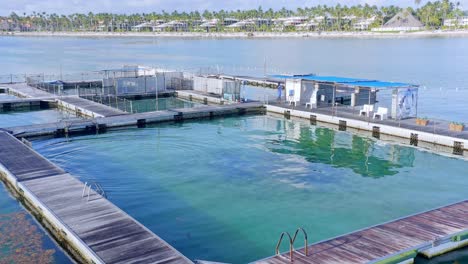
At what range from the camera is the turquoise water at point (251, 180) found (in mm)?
17719

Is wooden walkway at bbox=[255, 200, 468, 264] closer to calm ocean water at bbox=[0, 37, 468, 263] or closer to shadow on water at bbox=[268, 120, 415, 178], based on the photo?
calm ocean water at bbox=[0, 37, 468, 263]

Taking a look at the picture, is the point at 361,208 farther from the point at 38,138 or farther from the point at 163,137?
the point at 38,138

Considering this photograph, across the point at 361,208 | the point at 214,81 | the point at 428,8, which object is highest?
the point at 428,8

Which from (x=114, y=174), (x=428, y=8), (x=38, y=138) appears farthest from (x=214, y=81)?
(x=428, y=8)

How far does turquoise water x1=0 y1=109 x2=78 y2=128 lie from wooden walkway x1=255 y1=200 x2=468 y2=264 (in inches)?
1133

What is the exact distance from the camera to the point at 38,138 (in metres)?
30.5

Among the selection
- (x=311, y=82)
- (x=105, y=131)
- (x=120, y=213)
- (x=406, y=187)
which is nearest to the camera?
(x=120, y=213)

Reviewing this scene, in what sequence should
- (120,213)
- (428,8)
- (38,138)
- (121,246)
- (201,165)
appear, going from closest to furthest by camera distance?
1. (121,246)
2. (120,213)
3. (201,165)
4. (38,138)
5. (428,8)

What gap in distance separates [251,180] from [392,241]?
9345mm

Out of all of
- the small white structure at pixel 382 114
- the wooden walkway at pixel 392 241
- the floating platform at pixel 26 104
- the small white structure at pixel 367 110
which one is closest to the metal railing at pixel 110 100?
the floating platform at pixel 26 104

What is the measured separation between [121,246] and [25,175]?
912cm

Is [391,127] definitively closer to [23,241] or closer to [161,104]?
[161,104]

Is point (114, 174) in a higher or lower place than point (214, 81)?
lower

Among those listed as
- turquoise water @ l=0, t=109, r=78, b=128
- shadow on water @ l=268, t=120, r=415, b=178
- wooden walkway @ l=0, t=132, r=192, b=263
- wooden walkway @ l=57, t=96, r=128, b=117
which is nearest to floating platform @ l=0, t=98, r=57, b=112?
turquoise water @ l=0, t=109, r=78, b=128
